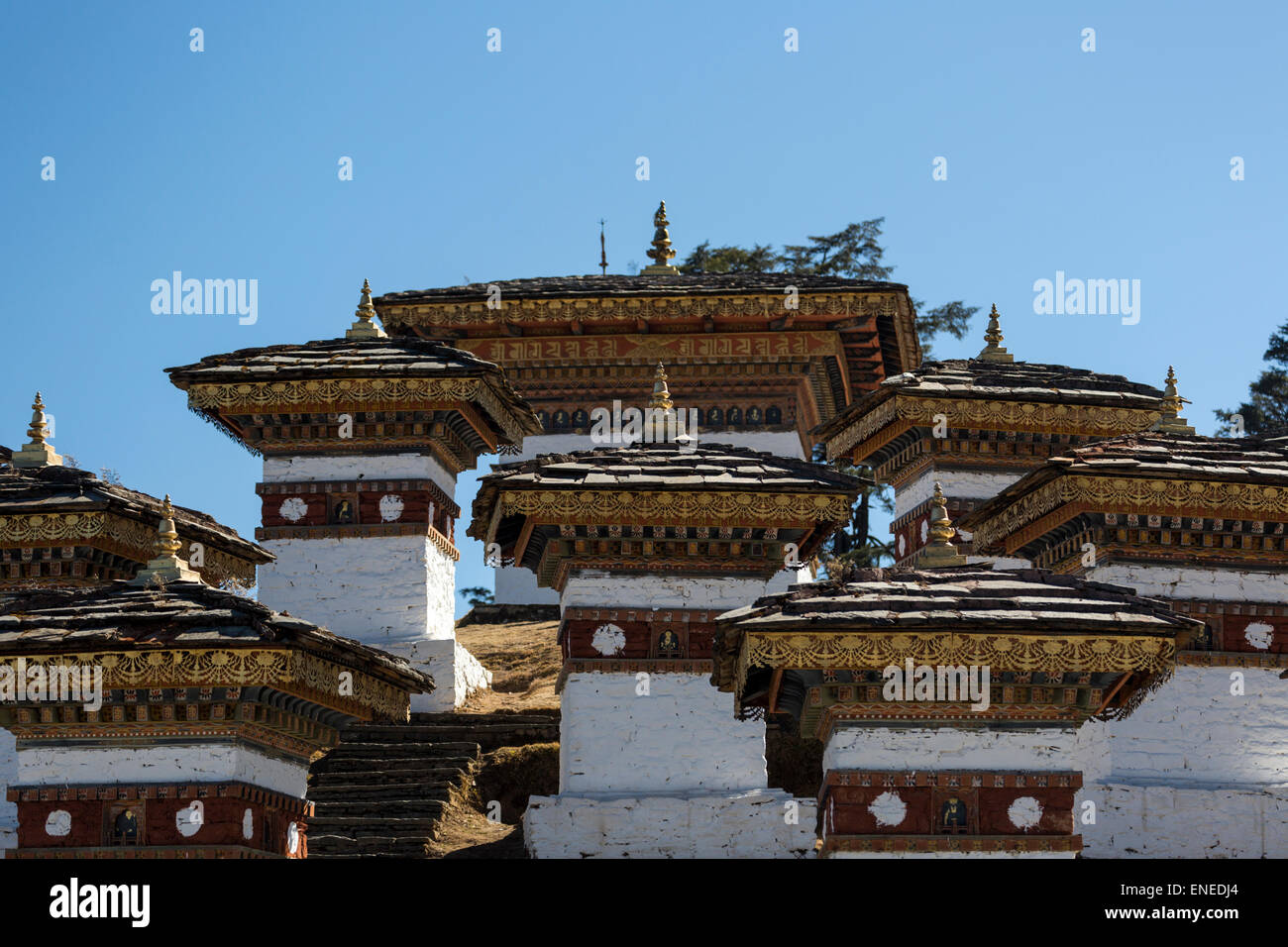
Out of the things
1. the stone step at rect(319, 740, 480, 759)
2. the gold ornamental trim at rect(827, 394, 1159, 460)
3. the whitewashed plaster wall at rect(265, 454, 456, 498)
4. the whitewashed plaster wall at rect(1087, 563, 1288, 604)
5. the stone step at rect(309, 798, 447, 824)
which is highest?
the gold ornamental trim at rect(827, 394, 1159, 460)

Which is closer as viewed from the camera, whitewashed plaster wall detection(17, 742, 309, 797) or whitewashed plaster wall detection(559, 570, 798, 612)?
whitewashed plaster wall detection(17, 742, 309, 797)

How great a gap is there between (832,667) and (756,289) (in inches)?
572

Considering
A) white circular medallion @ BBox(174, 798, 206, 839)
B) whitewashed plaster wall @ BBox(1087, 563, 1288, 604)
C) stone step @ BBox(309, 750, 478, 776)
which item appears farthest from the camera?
stone step @ BBox(309, 750, 478, 776)

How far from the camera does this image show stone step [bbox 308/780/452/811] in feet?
70.5

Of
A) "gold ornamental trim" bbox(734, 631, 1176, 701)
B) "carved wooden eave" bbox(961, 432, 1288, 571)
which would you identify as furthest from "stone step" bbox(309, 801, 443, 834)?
"carved wooden eave" bbox(961, 432, 1288, 571)

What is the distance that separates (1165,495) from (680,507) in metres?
4.61

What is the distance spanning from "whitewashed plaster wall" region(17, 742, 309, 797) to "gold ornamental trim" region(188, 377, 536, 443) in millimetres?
8678

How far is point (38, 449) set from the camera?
2362 centimetres

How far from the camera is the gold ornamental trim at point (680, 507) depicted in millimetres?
20406

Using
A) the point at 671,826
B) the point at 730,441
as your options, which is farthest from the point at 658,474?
the point at 730,441

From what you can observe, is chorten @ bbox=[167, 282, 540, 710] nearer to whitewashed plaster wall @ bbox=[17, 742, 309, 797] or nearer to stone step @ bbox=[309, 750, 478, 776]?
stone step @ bbox=[309, 750, 478, 776]

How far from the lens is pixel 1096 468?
20781 millimetres

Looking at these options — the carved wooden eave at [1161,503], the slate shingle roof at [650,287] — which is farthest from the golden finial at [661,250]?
the carved wooden eave at [1161,503]
